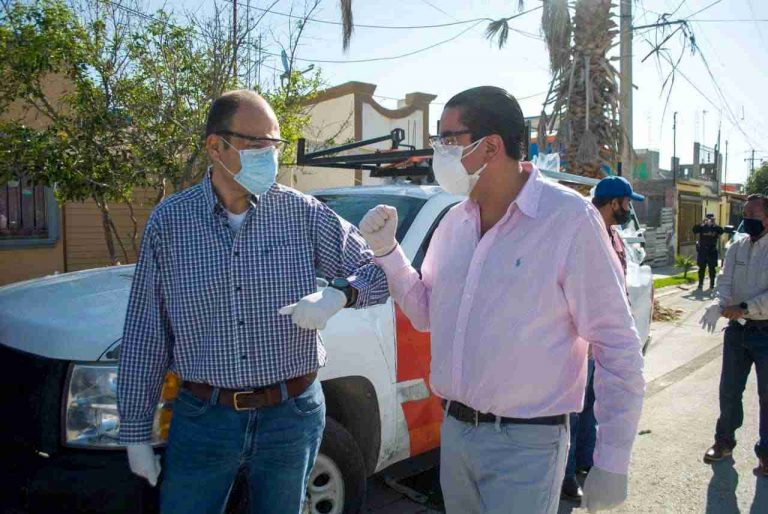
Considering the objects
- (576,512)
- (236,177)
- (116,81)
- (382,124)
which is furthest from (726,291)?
(382,124)

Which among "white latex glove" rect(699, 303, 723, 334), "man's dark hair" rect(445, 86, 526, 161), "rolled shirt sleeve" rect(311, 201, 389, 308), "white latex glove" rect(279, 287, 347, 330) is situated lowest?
"white latex glove" rect(699, 303, 723, 334)

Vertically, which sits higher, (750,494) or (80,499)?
(80,499)

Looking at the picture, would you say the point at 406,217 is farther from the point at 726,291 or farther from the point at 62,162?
the point at 62,162

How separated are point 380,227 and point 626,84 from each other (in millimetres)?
10923

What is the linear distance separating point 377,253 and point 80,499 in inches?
53.4

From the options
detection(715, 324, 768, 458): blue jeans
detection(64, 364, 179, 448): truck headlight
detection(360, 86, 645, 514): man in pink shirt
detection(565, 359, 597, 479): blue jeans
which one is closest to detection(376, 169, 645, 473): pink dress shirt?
detection(360, 86, 645, 514): man in pink shirt

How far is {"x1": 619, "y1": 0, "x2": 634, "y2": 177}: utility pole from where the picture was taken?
11586mm

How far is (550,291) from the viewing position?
1.96 m

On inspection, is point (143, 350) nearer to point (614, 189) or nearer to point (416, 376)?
point (416, 376)

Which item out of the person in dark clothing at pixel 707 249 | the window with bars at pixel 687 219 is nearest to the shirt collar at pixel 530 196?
the person in dark clothing at pixel 707 249

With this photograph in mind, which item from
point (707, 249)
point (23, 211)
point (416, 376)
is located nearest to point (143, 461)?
point (416, 376)

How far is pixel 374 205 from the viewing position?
406 cm

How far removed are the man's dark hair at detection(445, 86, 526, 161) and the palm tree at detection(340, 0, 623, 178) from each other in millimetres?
9594

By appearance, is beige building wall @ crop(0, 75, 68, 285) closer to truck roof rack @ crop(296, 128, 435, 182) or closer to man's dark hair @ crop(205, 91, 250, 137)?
truck roof rack @ crop(296, 128, 435, 182)
